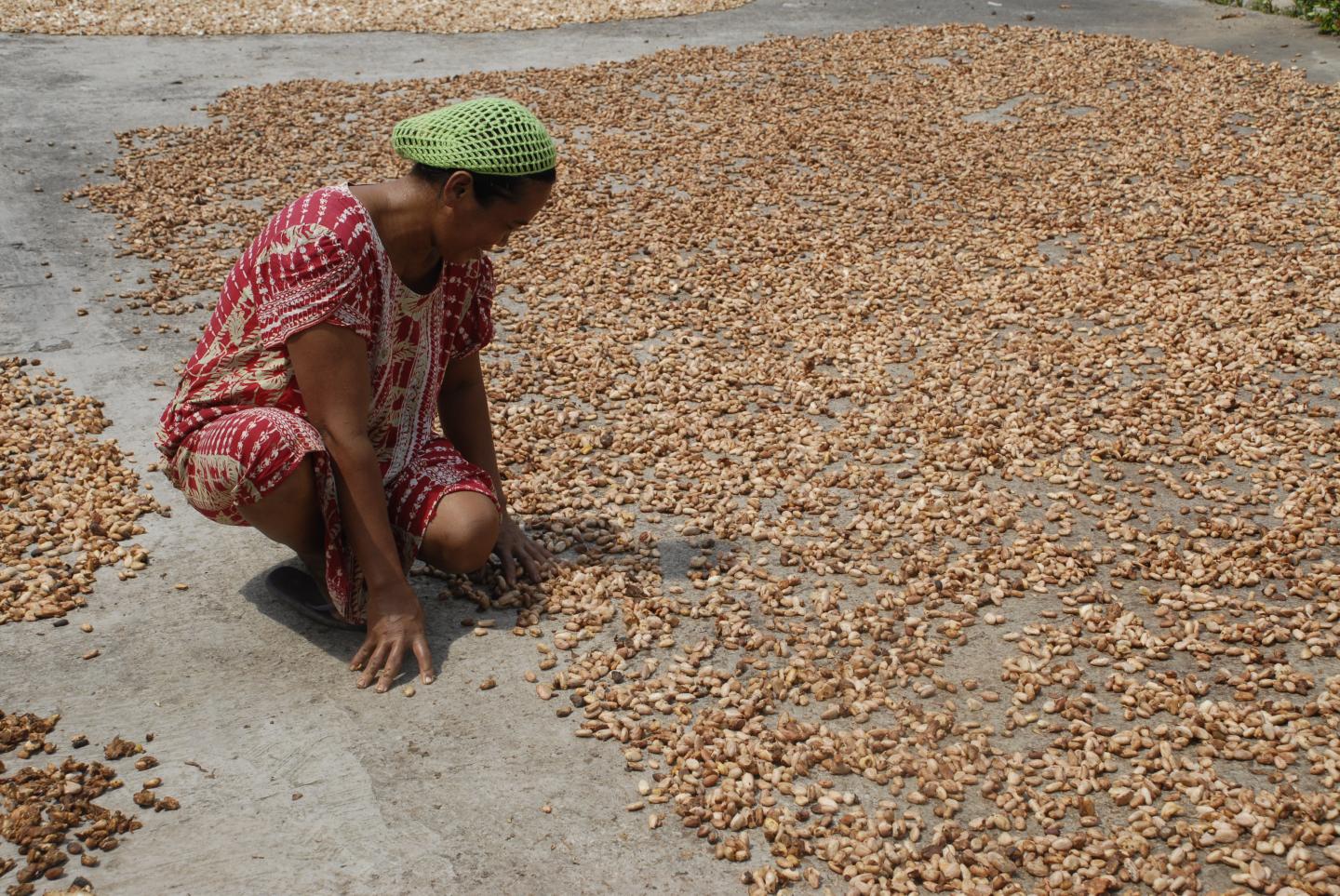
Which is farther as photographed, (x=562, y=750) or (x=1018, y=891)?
(x=562, y=750)

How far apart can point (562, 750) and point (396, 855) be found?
0.48m

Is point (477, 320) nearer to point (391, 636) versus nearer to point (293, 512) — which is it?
point (293, 512)

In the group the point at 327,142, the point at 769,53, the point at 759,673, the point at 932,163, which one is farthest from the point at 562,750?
the point at 769,53

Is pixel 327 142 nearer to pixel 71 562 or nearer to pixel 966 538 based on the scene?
pixel 71 562

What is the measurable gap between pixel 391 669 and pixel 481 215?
114 cm

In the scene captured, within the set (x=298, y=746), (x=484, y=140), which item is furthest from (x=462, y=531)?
(x=484, y=140)

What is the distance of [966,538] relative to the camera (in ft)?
12.1

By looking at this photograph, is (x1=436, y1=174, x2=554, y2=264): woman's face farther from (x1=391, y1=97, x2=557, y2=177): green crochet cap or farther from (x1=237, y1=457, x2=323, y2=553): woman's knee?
(x1=237, y1=457, x2=323, y2=553): woman's knee

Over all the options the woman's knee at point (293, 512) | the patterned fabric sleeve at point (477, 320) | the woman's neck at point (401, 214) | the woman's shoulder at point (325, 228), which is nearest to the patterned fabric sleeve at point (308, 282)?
the woman's shoulder at point (325, 228)

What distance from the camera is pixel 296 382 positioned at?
300 centimetres

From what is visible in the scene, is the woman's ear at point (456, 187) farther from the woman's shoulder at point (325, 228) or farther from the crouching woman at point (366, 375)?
the woman's shoulder at point (325, 228)

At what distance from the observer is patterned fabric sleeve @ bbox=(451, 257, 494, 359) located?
10.8 ft

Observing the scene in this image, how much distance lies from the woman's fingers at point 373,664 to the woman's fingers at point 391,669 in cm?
2

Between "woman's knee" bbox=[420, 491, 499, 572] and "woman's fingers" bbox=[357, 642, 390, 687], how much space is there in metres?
0.30
